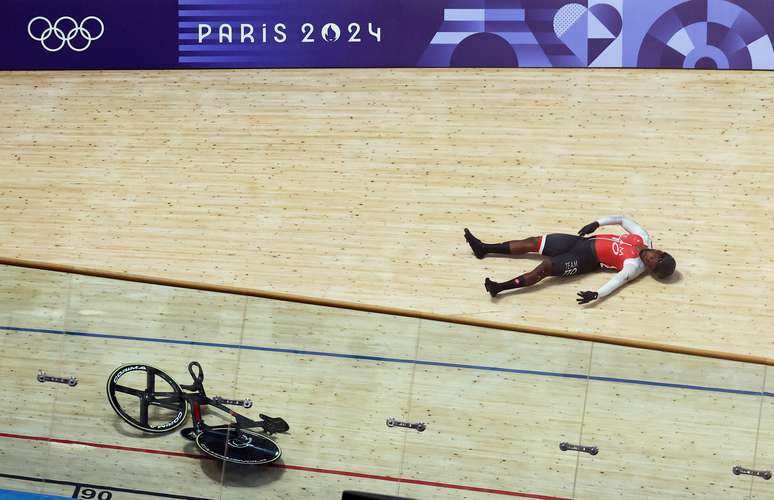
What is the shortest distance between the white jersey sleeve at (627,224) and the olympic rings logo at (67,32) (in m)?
5.48

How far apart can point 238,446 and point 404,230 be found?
247cm

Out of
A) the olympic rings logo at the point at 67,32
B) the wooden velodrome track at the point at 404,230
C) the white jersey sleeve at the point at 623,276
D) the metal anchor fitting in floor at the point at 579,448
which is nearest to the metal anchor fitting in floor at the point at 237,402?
the wooden velodrome track at the point at 404,230

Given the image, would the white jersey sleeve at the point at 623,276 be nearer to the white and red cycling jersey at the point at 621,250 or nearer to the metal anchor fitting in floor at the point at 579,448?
the white and red cycling jersey at the point at 621,250

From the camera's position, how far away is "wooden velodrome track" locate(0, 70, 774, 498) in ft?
27.1

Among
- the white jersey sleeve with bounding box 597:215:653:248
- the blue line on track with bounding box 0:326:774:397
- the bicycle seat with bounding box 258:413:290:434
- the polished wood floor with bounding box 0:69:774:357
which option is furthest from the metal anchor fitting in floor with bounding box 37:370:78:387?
the white jersey sleeve with bounding box 597:215:653:248

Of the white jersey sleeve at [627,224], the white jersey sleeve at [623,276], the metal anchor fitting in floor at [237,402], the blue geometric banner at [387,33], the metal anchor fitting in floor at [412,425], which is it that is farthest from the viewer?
the blue geometric banner at [387,33]

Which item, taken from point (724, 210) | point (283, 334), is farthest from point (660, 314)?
point (283, 334)

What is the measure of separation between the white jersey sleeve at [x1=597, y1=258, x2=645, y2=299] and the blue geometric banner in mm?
2108

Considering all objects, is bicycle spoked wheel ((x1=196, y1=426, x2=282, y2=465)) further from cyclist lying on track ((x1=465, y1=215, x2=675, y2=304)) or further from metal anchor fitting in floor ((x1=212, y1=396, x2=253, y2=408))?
cyclist lying on track ((x1=465, y1=215, x2=675, y2=304))

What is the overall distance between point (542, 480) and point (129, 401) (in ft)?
11.1

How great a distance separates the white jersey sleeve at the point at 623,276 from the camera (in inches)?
343

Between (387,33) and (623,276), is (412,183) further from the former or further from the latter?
(623,276)

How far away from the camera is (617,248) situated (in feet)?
28.9

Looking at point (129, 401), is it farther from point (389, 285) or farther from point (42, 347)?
point (389, 285)
